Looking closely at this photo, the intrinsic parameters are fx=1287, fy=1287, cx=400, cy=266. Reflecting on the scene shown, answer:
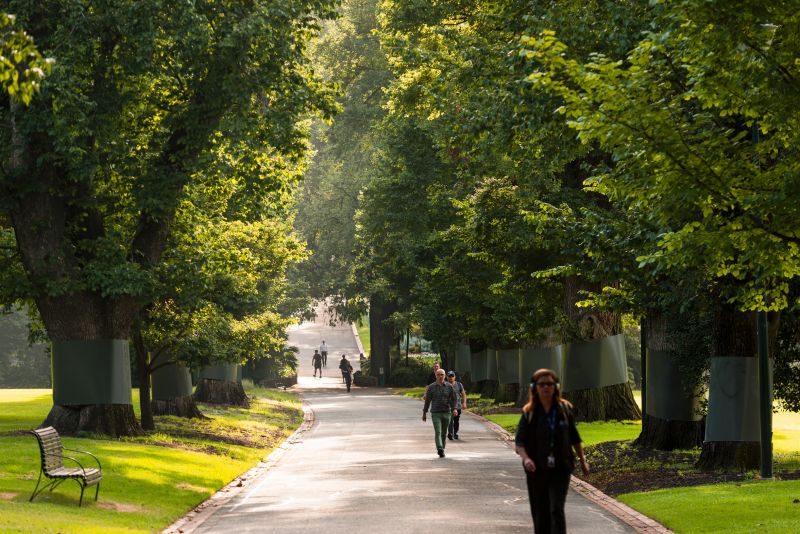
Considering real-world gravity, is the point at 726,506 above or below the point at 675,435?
below

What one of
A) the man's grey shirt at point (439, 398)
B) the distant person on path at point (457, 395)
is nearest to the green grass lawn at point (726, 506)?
the man's grey shirt at point (439, 398)

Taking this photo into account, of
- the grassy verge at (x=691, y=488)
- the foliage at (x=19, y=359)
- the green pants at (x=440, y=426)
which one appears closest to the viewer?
the grassy verge at (x=691, y=488)

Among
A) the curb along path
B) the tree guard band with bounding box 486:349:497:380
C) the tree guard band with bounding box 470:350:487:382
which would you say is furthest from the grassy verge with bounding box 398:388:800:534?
the tree guard band with bounding box 470:350:487:382

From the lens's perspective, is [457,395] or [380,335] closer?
[457,395]

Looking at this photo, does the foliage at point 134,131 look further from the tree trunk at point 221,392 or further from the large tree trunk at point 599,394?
the tree trunk at point 221,392

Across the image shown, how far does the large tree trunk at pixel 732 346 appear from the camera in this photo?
834 inches

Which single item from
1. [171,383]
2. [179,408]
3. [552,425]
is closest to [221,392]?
[179,408]

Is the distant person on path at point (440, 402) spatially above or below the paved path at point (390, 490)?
above

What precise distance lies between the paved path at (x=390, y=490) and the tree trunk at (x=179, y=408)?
380cm

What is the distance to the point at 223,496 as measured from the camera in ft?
64.6

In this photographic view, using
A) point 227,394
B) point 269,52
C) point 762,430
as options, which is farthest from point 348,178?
point 762,430

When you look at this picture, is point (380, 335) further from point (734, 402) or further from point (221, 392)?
point (734, 402)

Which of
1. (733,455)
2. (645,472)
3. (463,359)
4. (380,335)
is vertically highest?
(380,335)

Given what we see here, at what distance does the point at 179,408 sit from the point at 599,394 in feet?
38.8
